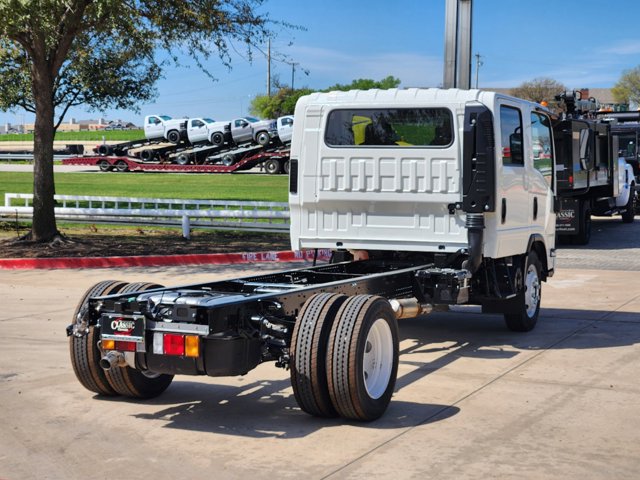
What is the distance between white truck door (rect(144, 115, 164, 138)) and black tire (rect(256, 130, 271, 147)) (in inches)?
294

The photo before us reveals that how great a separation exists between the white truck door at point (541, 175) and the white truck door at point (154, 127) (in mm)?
46714

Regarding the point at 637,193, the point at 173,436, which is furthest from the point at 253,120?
the point at 173,436

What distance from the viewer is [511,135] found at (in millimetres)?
9844

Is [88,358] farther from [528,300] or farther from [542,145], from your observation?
[542,145]

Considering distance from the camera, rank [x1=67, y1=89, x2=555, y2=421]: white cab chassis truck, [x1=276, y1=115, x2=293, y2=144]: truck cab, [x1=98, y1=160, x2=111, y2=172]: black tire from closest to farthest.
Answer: [x1=67, y1=89, x2=555, y2=421]: white cab chassis truck < [x1=276, y1=115, x2=293, y2=144]: truck cab < [x1=98, y1=160, x2=111, y2=172]: black tire

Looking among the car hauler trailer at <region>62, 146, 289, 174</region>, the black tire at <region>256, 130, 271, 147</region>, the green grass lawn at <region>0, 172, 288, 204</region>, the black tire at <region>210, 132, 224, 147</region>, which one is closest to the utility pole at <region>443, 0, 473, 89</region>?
the green grass lawn at <region>0, 172, 288, 204</region>

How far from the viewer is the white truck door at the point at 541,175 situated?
10414 millimetres

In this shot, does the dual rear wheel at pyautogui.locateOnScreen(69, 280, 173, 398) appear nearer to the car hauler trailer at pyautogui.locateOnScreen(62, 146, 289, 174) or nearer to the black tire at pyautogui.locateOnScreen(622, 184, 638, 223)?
the black tire at pyautogui.locateOnScreen(622, 184, 638, 223)

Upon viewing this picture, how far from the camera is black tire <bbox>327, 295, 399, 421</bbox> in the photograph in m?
6.50

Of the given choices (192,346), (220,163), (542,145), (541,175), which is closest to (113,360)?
(192,346)

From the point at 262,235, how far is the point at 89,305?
14.6 metres

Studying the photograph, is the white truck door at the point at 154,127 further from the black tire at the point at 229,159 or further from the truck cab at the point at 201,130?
the black tire at the point at 229,159

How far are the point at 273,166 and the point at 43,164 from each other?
98.1 ft

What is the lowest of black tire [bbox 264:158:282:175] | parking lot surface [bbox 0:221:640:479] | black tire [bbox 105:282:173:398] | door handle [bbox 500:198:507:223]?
parking lot surface [bbox 0:221:640:479]
